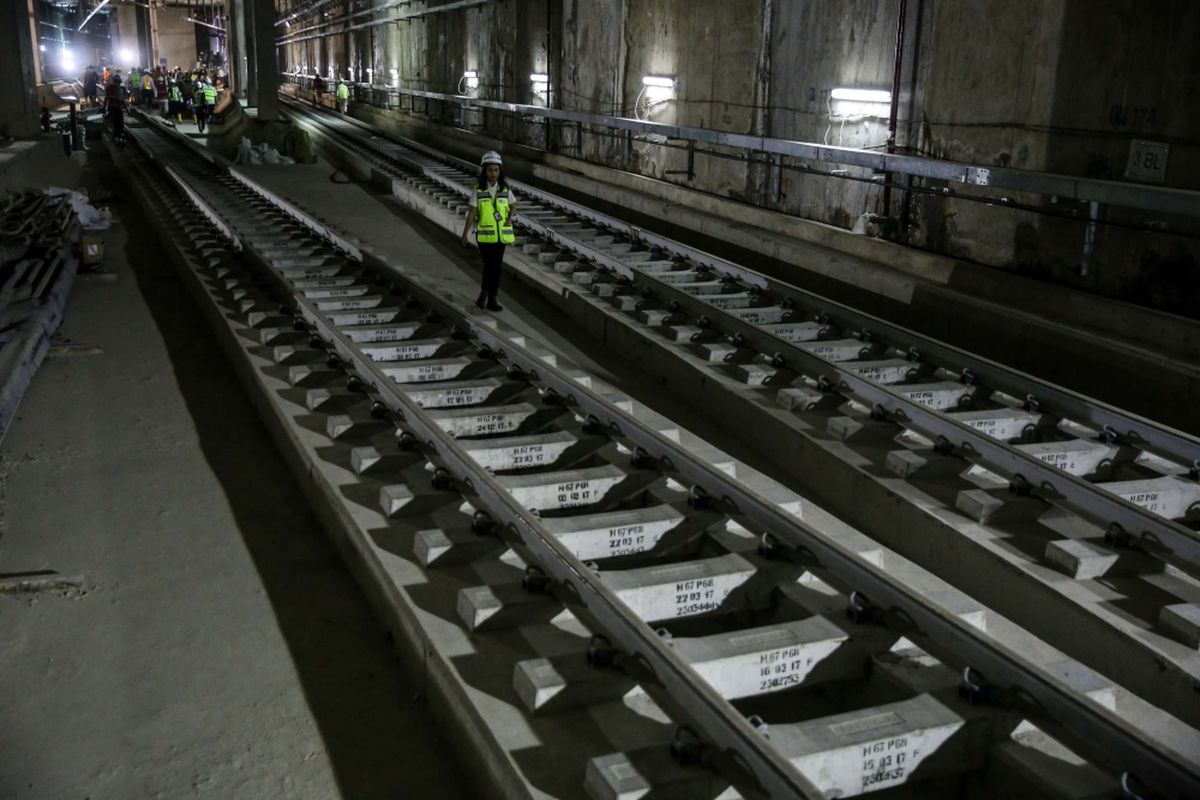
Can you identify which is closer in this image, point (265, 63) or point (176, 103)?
point (265, 63)

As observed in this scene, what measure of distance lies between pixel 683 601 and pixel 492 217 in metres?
6.72

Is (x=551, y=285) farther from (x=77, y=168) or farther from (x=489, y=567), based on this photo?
(x=77, y=168)

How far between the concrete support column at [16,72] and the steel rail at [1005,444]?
17059 millimetres

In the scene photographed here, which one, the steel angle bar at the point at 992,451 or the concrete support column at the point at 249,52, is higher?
the concrete support column at the point at 249,52

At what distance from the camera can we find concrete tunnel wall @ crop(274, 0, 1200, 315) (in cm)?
912

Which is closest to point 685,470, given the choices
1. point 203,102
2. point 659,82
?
point 659,82

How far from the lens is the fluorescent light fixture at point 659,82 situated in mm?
18922

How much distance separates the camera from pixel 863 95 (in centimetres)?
1317

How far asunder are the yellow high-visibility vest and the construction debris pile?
4.00 meters

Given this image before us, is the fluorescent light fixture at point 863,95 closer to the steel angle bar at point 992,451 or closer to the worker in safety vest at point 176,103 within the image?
the steel angle bar at point 992,451

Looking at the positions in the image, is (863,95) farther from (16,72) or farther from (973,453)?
(16,72)

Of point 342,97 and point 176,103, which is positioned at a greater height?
point 342,97

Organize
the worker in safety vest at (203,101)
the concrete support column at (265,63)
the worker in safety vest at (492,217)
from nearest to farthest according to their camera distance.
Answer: the worker in safety vest at (492,217)
the concrete support column at (265,63)
the worker in safety vest at (203,101)

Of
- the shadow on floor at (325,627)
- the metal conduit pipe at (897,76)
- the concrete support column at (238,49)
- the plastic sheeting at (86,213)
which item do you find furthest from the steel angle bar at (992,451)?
the concrete support column at (238,49)
